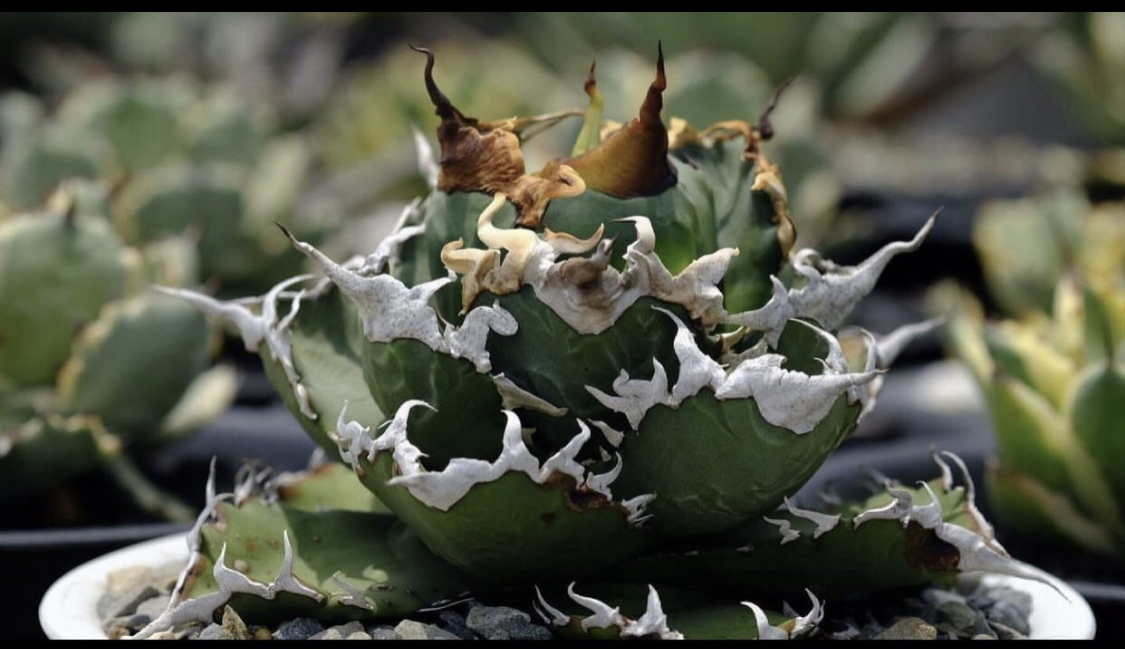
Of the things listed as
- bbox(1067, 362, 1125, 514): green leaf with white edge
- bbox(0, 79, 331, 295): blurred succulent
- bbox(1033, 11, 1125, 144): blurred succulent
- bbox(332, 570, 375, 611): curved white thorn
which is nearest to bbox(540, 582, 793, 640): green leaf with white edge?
bbox(332, 570, 375, 611): curved white thorn

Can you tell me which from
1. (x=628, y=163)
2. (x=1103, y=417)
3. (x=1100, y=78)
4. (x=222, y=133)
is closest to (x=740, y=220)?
(x=628, y=163)

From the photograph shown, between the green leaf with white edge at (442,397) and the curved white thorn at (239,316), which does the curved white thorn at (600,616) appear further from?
the curved white thorn at (239,316)

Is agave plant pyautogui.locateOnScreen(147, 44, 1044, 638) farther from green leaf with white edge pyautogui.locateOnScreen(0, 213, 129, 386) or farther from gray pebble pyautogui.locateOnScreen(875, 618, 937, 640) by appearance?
green leaf with white edge pyautogui.locateOnScreen(0, 213, 129, 386)

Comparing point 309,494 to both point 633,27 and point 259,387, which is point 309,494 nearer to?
point 259,387

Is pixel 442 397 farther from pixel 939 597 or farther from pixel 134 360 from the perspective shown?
pixel 134 360

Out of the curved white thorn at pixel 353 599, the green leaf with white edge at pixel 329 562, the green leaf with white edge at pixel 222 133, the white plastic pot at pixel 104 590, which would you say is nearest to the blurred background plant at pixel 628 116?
the green leaf with white edge at pixel 222 133

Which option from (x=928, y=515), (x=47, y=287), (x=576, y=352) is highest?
(x=576, y=352)
